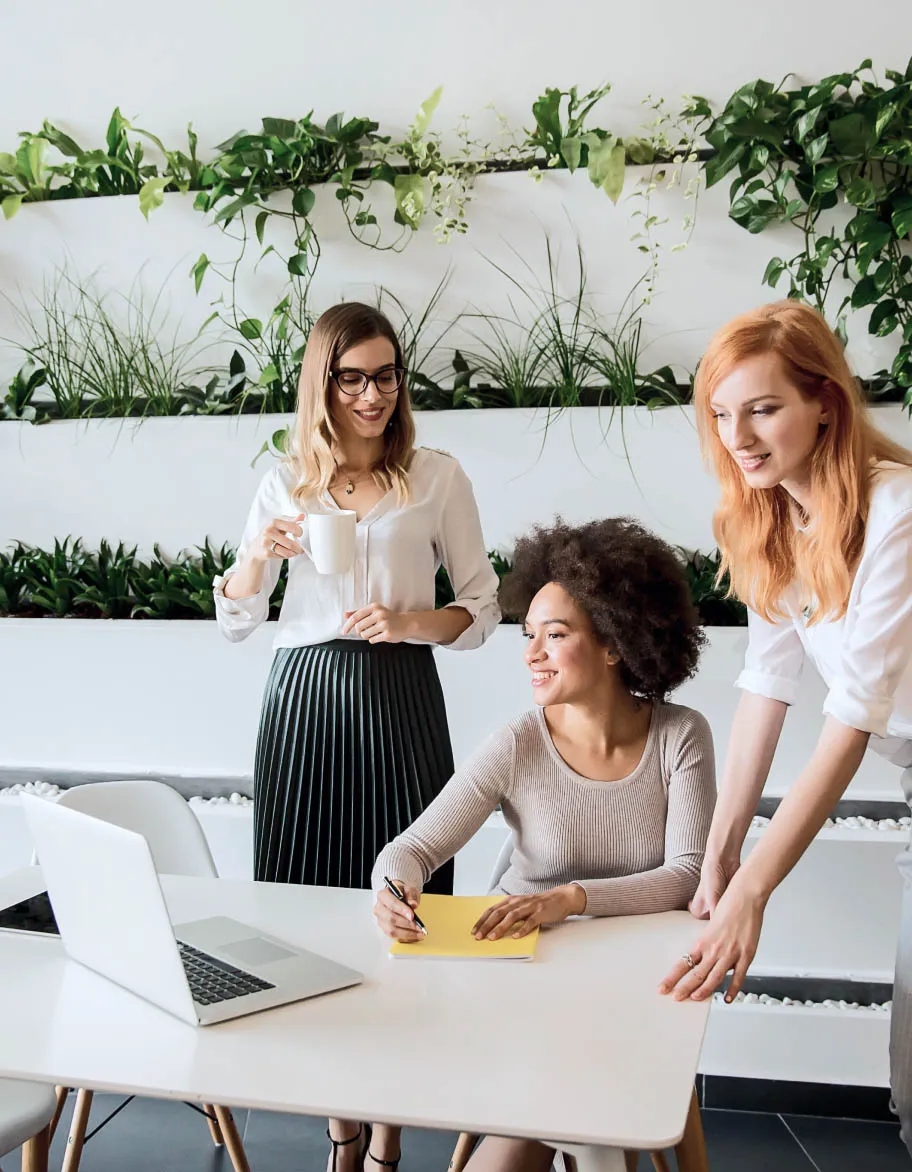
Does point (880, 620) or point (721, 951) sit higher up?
point (880, 620)

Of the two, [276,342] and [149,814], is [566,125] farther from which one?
[149,814]

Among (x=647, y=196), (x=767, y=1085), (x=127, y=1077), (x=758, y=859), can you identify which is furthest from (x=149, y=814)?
(x=647, y=196)

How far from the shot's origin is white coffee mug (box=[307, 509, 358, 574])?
2258 mm

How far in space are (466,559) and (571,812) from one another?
722 mm

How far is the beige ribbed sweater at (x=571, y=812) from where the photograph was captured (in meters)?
2.00

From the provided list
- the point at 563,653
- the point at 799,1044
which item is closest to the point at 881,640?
the point at 563,653

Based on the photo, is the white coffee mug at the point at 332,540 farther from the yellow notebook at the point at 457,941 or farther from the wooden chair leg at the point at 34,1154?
the wooden chair leg at the point at 34,1154

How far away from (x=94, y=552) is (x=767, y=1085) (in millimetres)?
2324

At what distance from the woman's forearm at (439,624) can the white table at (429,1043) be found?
0.72 m

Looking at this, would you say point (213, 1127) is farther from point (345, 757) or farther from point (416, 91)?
point (416, 91)

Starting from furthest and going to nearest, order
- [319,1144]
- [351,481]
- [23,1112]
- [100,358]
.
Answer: [100,358], [319,1144], [351,481], [23,1112]

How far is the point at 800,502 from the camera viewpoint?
1.82 meters

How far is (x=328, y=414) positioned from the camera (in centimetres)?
248

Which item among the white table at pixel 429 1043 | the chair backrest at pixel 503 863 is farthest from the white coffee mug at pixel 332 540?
the white table at pixel 429 1043
